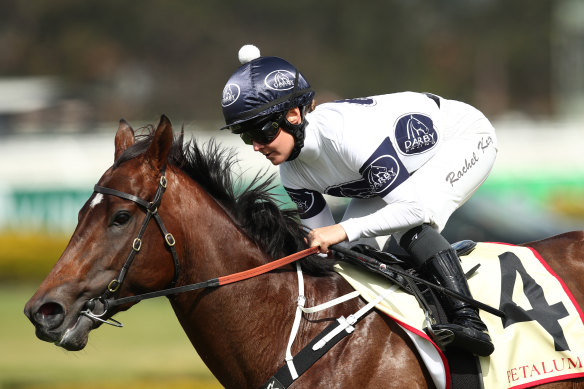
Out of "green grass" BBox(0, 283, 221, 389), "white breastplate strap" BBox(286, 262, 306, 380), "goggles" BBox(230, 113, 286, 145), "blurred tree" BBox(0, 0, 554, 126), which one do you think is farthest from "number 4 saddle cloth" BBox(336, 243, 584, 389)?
"blurred tree" BBox(0, 0, 554, 126)

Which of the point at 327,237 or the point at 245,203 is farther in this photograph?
the point at 245,203

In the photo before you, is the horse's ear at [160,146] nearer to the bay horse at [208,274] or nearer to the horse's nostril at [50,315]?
the bay horse at [208,274]

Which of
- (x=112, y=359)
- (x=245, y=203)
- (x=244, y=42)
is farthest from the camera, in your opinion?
(x=244, y=42)

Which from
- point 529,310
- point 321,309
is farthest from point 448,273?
point 321,309

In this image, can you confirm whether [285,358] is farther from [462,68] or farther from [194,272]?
[462,68]

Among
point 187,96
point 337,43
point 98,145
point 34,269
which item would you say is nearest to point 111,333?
point 34,269

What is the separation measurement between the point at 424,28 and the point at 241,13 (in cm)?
1138

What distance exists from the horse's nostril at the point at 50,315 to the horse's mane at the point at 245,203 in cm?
82

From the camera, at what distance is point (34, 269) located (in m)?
15.6

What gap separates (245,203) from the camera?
3877mm

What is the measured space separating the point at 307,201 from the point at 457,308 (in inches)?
35.5

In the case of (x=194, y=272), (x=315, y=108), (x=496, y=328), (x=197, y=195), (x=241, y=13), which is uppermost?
(x=241, y=13)

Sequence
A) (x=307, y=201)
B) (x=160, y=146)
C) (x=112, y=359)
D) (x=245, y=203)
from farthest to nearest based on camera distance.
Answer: (x=112, y=359) → (x=307, y=201) → (x=245, y=203) → (x=160, y=146)

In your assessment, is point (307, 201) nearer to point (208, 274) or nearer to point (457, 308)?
point (208, 274)
